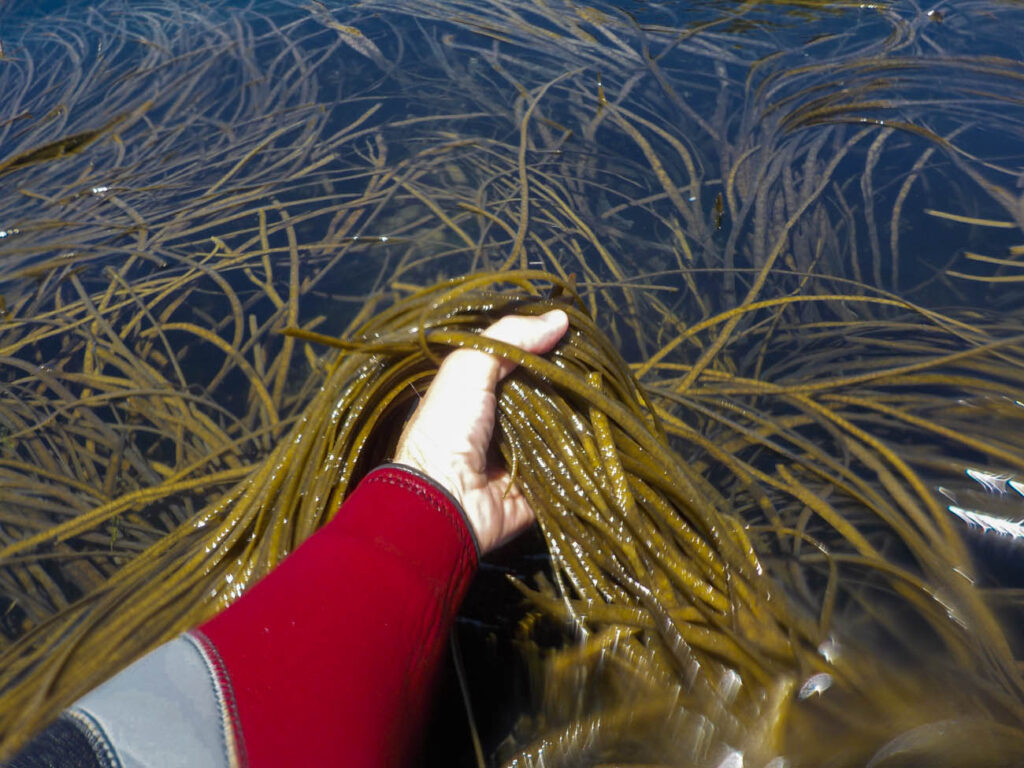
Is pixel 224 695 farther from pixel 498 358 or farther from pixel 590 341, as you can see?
pixel 590 341

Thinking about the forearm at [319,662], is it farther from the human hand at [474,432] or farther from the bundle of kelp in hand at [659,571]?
the bundle of kelp in hand at [659,571]

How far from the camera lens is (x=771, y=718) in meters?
1.22

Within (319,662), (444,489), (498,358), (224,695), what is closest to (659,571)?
(444,489)

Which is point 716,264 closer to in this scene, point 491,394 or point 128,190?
point 491,394

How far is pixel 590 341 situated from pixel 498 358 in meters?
0.26

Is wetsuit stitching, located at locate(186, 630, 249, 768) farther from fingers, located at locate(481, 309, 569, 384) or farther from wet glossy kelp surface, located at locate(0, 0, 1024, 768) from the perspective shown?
fingers, located at locate(481, 309, 569, 384)

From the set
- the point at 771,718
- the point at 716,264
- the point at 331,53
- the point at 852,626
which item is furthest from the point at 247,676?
the point at 331,53

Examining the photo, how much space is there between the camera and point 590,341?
1669 millimetres

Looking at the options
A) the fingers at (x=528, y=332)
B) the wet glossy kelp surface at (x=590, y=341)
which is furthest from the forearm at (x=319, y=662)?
the fingers at (x=528, y=332)

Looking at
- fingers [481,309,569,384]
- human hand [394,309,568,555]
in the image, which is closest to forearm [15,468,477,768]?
human hand [394,309,568,555]

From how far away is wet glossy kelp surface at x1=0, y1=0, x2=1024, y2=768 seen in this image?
134 centimetres

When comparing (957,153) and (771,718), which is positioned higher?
(957,153)

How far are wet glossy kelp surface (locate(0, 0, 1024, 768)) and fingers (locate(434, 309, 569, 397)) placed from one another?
0.05m

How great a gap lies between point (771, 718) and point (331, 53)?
341cm
